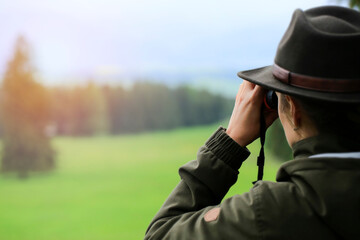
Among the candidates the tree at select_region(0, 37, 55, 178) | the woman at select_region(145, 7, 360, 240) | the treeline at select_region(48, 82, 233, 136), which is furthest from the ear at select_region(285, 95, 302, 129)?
the tree at select_region(0, 37, 55, 178)

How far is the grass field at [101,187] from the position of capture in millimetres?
6824

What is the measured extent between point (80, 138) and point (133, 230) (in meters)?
1.68

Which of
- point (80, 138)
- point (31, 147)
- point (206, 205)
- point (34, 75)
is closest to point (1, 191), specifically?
point (31, 147)

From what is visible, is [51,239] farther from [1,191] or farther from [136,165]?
[136,165]

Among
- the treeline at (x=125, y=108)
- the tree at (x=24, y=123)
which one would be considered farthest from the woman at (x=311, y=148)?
the tree at (x=24, y=123)

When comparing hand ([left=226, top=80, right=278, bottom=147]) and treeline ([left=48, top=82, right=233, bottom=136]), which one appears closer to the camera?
hand ([left=226, top=80, right=278, bottom=147])

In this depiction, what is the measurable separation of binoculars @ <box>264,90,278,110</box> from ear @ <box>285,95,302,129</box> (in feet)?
0.25

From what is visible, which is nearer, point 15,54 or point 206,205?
point 206,205

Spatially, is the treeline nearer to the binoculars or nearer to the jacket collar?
the binoculars

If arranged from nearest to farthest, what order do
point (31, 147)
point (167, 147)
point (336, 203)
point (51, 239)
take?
point (336, 203), point (51, 239), point (31, 147), point (167, 147)

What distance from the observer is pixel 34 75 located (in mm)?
6574

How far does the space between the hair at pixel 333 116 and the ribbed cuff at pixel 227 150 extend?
0.14 metres

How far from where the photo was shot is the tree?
22.0 feet

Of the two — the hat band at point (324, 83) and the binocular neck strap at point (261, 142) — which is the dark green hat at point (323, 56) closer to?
the hat band at point (324, 83)
